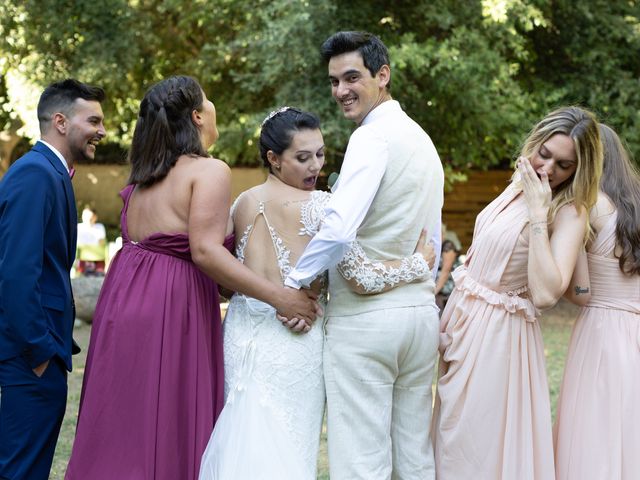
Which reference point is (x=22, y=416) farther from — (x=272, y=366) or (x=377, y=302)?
(x=377, y=302)

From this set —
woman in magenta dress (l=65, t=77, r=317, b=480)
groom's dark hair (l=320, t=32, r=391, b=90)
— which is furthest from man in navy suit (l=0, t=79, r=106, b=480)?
groom's dark hair (l=320, t=32, r=391, b=90)

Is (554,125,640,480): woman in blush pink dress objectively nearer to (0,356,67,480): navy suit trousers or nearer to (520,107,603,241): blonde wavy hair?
(520,107,603,241): blonde wavy hair

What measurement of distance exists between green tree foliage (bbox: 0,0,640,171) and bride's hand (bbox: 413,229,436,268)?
9116 millimetres

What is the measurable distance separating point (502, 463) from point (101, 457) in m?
1.73

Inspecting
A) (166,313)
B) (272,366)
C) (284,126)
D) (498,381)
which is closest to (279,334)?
(272,366)

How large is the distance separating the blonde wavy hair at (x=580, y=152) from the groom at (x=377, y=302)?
1.81 feet

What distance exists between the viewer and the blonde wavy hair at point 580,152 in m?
4.00

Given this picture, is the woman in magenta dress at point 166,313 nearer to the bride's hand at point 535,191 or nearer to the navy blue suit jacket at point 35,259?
the navy blue suit jacket at point 35,259

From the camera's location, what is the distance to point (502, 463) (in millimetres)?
4031

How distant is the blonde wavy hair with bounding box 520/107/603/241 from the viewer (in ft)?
13.1

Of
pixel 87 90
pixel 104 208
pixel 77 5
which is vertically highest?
pixel 77 5

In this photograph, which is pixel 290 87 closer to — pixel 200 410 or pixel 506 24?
pixel 506 24

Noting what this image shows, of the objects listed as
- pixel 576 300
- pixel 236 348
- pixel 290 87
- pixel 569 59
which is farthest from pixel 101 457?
pixel 569 59

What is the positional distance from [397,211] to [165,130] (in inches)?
41.7
